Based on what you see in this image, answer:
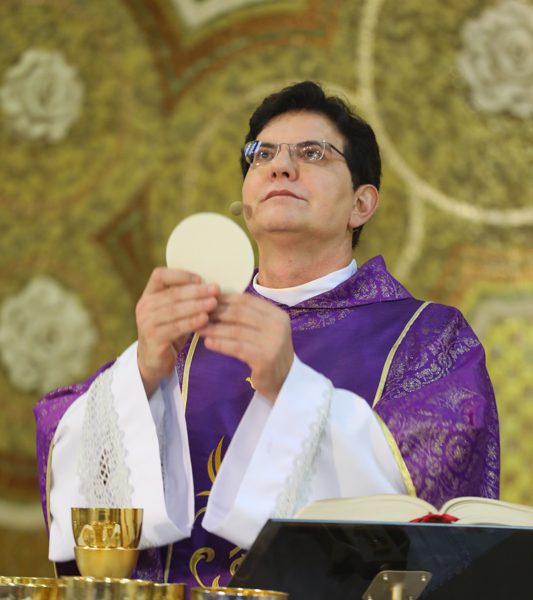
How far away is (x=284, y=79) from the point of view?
5520 millimetres

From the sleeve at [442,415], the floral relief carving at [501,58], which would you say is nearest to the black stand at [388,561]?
the sleeve at [442,415]

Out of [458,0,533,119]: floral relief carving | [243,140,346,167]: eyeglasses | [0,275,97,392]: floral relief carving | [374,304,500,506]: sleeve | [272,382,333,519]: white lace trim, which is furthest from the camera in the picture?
[458,0,533,119]: floral relief carving

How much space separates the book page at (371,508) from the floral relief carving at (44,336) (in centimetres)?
326

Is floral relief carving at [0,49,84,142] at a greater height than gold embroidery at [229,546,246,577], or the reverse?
floral relief carving at [0,49,84,142]

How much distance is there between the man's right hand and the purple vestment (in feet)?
1.13

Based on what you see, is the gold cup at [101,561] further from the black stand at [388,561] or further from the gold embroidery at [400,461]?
the gold embroidery at [400,461]

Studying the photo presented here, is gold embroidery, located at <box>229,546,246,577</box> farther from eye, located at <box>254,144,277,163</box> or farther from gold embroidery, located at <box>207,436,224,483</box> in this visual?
eye, located at <box>254,144,277,163</box>

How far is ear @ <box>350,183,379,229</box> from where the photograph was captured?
132 inches

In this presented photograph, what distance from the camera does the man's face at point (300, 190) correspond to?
3059 mm

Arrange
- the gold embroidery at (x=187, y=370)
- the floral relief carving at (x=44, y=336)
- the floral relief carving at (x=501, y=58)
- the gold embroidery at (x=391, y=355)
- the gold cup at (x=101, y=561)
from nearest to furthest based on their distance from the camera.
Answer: the gold cup at (x=101, y=561)
the gold embroidery at (x=391, y=355)
the gold embroidery at (x=187, y=370)
the floral relief carving at (x=44, y=336)
the floral relief carving at (x=501, y=58)

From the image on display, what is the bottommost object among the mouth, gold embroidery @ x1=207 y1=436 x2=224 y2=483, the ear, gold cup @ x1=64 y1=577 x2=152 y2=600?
gold embroidery @ x1=207 y1=436 x2=224 y2=483

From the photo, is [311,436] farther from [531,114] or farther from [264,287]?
[531,114]

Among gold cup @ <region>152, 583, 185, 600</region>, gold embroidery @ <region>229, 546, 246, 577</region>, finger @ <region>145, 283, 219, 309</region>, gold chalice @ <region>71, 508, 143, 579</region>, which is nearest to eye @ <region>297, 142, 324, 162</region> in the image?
finger @ <region>145, 283, 219, 309</region>

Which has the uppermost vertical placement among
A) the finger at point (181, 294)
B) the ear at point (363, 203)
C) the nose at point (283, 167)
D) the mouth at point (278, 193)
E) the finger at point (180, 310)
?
the nose at point (283, 167)
